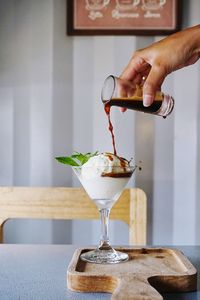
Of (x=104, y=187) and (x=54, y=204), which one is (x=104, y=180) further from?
(x=54, y=204)

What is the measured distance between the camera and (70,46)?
2.19 m

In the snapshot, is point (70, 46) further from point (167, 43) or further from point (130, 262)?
point (130, 262)

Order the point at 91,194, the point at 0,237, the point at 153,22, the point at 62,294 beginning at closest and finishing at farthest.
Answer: the point at 62,294 < the point at 91,194 < the point at 0,237 < the point at 153,22

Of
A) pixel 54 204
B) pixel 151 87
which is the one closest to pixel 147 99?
pixel 151 87

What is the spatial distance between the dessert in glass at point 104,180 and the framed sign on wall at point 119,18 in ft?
3.81

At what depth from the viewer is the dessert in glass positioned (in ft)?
3.70

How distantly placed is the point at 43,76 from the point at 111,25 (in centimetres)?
41

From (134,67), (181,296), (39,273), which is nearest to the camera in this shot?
(181,296)

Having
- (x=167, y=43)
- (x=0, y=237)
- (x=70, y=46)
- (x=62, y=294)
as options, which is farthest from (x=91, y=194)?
(x=70, y=46)

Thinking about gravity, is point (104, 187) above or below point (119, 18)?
below

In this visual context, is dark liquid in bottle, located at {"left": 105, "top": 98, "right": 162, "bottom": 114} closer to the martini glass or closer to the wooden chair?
the martini glass

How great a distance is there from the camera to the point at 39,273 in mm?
1032

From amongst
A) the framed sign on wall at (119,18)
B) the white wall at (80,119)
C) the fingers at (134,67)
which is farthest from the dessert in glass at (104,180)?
the framed sign on wall at (119,18)

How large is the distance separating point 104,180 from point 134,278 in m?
0.30
